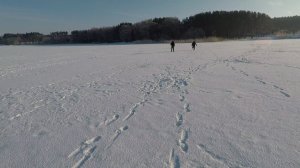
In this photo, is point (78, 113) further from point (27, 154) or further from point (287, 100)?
point (287, 100)

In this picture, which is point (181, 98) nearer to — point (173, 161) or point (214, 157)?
point (214, 157)

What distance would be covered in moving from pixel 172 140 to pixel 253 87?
17.7 feet

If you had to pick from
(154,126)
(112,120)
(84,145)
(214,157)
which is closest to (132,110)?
(112,120)

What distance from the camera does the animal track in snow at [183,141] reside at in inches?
174

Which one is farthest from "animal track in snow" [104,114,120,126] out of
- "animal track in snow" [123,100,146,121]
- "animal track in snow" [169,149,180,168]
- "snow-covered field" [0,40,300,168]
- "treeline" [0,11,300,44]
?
"treeline" [0,11,300,44]

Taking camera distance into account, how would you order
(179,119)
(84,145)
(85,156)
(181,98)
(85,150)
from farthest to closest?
(181,98)
(179,119)
(84,145)
(85,150)
(85,156)

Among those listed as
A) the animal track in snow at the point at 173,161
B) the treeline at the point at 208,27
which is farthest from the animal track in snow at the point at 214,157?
the treeline at the point at 208,27

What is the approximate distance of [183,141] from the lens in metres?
4.71

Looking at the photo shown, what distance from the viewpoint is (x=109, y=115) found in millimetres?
6402

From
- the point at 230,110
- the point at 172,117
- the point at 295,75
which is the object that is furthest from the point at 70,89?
the point at 295,75

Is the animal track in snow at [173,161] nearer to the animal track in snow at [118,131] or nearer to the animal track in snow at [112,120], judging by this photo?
the animal track in snow at [118,131]

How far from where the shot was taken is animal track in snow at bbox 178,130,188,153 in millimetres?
4410

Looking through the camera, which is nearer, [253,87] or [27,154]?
[27,154]

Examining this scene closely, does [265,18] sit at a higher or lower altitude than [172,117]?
higher
